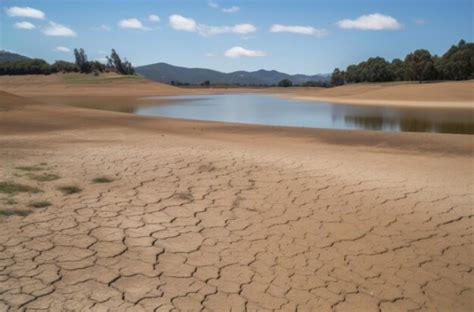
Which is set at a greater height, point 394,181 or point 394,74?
point 394,74

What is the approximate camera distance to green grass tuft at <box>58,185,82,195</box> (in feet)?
18.1

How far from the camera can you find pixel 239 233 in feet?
14.7

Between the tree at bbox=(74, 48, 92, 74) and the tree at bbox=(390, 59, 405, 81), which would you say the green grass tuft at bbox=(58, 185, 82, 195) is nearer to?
the tree at bbox=(390, 59, 405, 81)

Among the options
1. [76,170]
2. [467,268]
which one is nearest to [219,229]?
[467,268]

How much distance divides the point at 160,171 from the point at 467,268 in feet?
15.9

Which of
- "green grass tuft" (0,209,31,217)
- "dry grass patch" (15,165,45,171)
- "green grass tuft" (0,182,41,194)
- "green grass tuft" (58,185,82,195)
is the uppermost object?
"dry grass patch" (15,165,45,171)

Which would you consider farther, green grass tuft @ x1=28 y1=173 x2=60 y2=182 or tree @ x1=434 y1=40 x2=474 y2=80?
tree @ x1=434 y1=40 x2=474 y2=80

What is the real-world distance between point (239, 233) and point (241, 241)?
0.21 metres

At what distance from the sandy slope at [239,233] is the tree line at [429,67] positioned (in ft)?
212

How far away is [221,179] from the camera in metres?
6.51

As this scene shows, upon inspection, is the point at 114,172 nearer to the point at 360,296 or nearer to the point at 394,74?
the point at 360,296

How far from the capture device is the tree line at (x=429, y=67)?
62750 mm

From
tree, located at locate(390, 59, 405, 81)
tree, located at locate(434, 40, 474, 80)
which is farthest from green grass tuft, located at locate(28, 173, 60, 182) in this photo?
tree, located at locate(390, 59, 405, 81)

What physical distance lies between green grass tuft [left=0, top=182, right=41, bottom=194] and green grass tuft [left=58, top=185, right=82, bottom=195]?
1.03 feet
